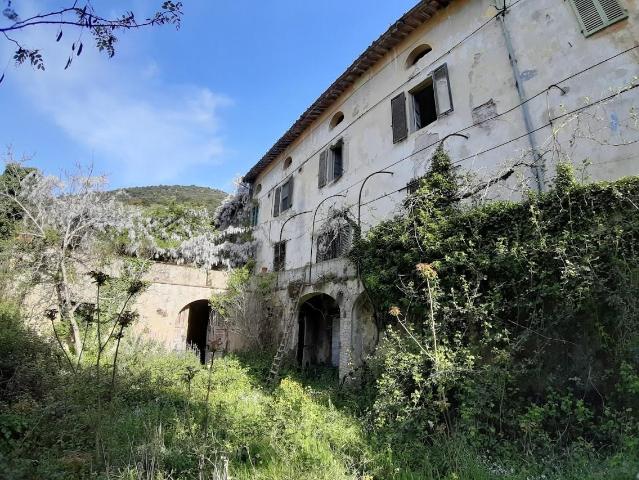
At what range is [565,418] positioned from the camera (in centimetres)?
444

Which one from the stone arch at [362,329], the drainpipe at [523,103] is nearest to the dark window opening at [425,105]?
the drainpipe at [523,103]

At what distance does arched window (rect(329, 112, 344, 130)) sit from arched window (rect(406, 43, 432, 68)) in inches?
113

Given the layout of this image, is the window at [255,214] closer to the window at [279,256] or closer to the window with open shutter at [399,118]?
the window at [279,256]

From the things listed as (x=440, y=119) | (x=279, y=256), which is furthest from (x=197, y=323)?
(x=440, y=119)

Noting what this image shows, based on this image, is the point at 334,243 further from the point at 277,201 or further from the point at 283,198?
the point at 277,201

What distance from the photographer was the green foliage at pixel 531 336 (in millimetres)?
4277

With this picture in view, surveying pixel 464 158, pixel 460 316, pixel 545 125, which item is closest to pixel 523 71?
pixel 545 125

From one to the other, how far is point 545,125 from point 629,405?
14.7ft

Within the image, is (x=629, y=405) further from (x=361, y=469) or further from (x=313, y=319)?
(x=313, y=319)

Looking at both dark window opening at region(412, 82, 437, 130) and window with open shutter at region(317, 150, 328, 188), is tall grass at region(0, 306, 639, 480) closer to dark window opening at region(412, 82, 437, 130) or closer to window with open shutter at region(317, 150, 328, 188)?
window with open shutter at region(317, 150, 328, 188)

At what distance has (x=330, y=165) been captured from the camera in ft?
38.3

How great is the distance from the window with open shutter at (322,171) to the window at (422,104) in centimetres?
307

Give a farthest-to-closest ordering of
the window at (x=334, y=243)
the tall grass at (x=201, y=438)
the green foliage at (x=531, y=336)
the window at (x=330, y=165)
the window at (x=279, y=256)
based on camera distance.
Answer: the window at (x=279, y=256) < the window at (x=330, y=165) < the window at (x=334, y=243) < the green foliage at (x=531, y=336) < the tall grass at (x=201, y=438)

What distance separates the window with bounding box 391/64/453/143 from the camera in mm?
8281
